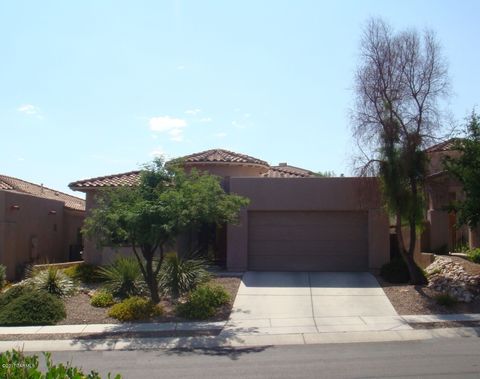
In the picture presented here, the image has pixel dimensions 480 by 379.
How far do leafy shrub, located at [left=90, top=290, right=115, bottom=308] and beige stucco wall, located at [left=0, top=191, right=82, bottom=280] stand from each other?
7303 millimetres

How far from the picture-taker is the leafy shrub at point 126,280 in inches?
720

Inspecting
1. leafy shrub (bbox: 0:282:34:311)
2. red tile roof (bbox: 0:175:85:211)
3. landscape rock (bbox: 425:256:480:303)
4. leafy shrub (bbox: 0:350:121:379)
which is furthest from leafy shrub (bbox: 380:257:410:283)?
→ red tile roof (bbox: 0:175:85:211)

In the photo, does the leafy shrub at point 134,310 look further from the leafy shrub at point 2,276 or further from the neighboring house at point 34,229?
the neighboring house at point 34,229

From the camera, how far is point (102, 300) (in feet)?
57.2

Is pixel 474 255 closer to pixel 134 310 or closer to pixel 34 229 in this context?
pixel 134 310

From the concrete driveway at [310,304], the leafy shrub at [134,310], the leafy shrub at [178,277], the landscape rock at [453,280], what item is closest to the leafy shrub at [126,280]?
the leafy shrub at [178,277]

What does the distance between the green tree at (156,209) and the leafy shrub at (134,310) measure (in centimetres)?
105

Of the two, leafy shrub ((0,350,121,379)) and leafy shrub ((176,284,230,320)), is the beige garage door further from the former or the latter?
leafy shrub ((0,350,121,379))

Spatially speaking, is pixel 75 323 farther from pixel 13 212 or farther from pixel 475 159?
pixel 475 159

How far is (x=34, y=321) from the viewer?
1555 cm

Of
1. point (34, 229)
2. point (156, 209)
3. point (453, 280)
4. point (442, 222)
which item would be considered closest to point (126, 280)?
point (156, 209)

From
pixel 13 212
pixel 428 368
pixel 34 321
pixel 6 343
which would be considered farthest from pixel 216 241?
pixel 428 368

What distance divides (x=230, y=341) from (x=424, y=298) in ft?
22.6

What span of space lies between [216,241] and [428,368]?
15013 mm
